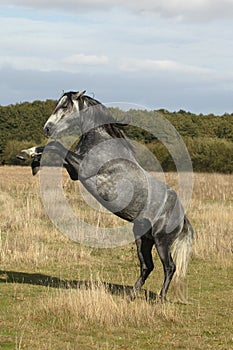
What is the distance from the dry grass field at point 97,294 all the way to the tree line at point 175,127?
29005mm

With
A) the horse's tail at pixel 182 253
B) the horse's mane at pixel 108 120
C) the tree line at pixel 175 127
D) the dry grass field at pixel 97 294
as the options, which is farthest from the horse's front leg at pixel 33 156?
the tree line at pixel 175 127

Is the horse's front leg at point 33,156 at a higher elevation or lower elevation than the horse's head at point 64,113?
lower

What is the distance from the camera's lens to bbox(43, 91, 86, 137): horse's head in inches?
389

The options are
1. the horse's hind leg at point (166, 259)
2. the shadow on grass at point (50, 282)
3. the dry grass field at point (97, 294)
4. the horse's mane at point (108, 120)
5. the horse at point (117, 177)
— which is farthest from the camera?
the shadow on grass at point (50, 282)

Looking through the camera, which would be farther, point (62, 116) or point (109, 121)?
point (109, 121)

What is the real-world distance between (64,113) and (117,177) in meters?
1.21

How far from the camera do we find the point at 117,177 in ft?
32.9

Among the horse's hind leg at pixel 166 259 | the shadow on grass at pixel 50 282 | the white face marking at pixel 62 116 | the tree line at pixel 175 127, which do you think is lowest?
the shadow on grass at pixel 50 282

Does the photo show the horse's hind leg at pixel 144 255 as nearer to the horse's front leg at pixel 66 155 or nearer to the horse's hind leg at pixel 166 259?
the horse's hind leg at pixel 166 259

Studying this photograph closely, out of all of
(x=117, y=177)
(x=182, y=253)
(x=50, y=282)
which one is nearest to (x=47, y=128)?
(x=117, y=177)

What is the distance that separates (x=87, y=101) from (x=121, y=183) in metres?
1.33

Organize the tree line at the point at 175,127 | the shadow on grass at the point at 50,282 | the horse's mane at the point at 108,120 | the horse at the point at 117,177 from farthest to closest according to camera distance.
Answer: the tree line at the point at 175,127 → the shadow on grass at the point at 50,282 → the horse's mane at the point at 108,120 → the horse at the point at 117,177

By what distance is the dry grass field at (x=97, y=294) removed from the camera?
7.99 m

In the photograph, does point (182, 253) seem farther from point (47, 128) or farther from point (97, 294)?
point (47, 128)
